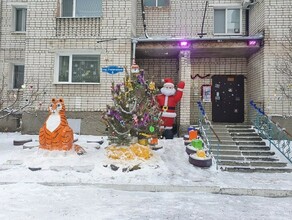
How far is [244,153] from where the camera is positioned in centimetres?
952

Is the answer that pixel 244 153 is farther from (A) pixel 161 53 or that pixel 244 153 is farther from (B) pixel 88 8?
(B) pixel 88 8

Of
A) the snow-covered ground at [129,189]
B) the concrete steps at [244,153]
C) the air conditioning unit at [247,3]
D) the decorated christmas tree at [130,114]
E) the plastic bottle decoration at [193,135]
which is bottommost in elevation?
the snow-covered ground at [129,189]

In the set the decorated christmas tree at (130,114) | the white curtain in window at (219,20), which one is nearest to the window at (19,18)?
the decorated christmas tree at (130,114)

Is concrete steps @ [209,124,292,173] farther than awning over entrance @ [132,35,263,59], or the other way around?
awning over entrance @ [132,35,263,59]

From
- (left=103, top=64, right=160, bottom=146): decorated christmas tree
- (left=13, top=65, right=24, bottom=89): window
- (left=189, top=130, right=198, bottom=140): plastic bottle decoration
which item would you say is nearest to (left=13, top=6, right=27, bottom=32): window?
(left=13, top=65, right=24, bottom=89): window

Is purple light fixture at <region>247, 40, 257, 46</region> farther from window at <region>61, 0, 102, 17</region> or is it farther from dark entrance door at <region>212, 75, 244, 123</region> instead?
window at <region>61, 0, 102, 17</region>

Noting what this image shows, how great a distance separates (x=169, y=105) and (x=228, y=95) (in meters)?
3.64

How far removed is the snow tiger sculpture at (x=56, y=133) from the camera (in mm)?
8281

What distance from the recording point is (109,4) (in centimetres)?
1229

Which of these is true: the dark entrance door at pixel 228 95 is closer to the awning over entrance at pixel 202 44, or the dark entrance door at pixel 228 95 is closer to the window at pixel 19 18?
the awning over entrance at pixel 202 44

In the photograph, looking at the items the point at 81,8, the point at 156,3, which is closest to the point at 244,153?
the point at 156,3

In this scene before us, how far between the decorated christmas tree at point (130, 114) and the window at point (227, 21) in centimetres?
688

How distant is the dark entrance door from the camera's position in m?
13.8

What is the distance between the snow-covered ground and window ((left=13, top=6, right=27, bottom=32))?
25.0 ft
